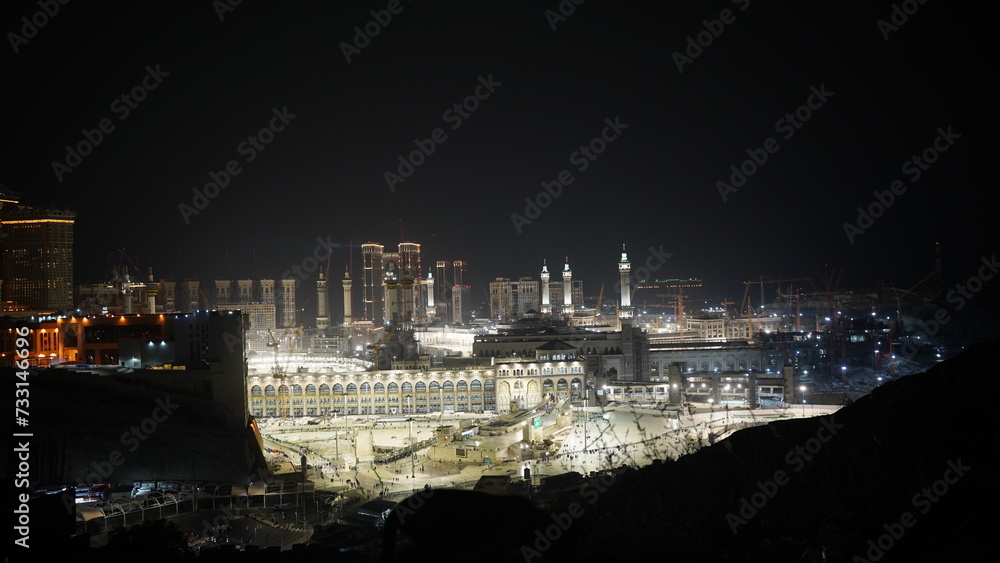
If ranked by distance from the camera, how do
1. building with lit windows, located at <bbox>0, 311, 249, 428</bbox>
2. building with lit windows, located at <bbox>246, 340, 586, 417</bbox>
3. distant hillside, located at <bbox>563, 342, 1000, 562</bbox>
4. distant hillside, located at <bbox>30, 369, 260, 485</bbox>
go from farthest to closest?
building with lit windows, located at <bbox>246, 340, 586, 417</bbox> → building with lit windows, located at <bbox>0, 311, 249, 428</bbox> → distant hillside, located at <bbox>30, 369, 260, 485</bbox> → distant hillside, located at <bbox>563, 342, 1000, 562</bbox>

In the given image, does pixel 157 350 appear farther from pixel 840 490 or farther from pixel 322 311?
pixel 322 311

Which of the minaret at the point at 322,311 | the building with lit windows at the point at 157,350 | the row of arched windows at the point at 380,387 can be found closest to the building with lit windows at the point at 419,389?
the row of arched windows at the point at 380,387

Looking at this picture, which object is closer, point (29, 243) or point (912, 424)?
point (912, 424)

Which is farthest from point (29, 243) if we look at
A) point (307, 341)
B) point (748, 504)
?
point (748, 504)

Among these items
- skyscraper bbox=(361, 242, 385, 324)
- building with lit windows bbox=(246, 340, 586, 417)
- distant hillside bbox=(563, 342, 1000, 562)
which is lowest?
building with lit windows bbox=(246, 340, 586, 417)

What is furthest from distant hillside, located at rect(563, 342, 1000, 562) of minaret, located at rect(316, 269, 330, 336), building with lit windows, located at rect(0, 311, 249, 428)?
minaret, located at rect(316, 269, 330, 336)

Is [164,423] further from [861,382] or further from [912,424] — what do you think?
[861,382]

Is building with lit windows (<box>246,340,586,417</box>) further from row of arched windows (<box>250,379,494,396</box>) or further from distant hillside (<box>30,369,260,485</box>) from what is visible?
distant hillside (<box>30,369,260,485</box>)

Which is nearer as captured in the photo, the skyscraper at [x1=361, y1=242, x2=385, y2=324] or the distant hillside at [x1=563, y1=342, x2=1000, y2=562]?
the distant hillside at [x1=563, y1=342, x2=1000, y2=562]

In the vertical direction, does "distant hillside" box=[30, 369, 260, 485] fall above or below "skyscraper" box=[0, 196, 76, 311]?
below
